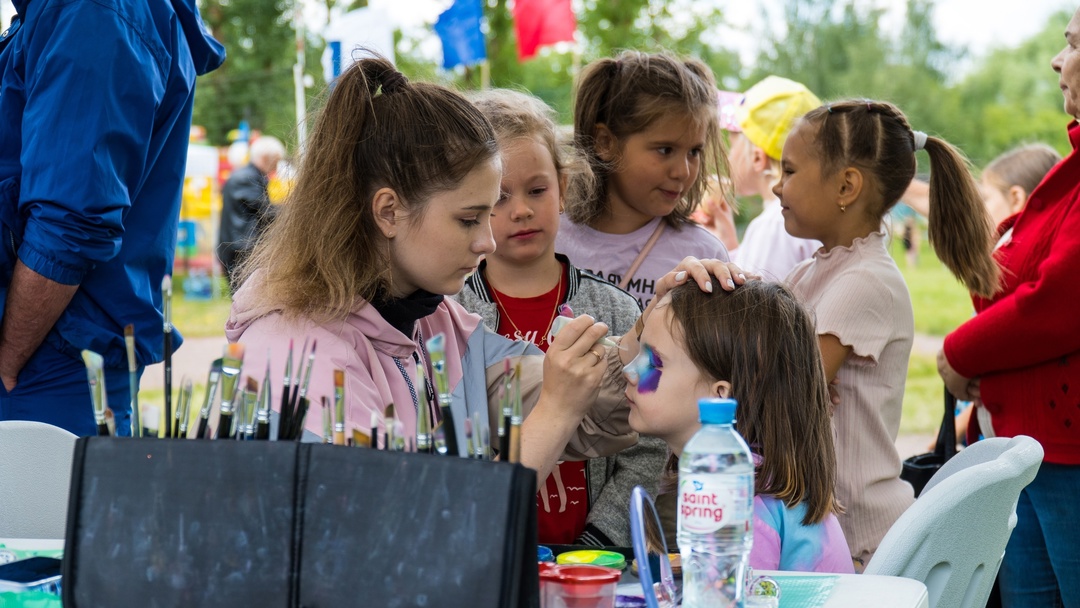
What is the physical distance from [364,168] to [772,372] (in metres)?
0.70

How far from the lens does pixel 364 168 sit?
1604 mm

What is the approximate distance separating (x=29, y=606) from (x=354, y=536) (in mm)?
431

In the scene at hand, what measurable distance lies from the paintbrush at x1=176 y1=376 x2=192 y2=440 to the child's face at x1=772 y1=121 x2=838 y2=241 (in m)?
1.64

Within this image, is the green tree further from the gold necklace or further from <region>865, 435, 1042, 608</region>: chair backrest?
<region>865, 435, 1042, 608</region>: chair backrest

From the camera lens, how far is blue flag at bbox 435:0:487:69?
6781 mm

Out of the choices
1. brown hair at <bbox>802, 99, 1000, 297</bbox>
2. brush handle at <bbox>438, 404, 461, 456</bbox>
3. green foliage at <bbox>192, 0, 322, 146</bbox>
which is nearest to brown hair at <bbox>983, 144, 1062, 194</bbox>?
brown hair at <bbox>802, 99, 1000, 297</bbox>

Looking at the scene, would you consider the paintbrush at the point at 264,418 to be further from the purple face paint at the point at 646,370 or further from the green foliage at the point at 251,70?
the green foliage at the point at 251,70

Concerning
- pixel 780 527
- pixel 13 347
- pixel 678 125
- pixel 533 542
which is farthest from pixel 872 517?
pixel 13 347

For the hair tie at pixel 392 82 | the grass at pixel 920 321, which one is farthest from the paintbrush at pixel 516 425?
the grass at pixel 920 321

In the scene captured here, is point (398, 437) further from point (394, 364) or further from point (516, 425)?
point (394, 364)

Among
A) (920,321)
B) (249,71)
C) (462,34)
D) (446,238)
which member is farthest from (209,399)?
(249,71)

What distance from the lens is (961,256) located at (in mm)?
2408

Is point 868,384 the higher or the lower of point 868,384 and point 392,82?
the lower

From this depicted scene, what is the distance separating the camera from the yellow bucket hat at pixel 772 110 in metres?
3.33
